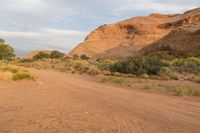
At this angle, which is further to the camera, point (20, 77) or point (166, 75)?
point (166, 75)

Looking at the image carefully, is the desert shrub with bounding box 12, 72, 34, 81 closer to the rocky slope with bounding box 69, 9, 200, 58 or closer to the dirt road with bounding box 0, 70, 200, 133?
the dirt road with bounding box 0, 70, 200, 133

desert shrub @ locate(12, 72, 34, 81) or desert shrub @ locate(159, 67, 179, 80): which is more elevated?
desert shrub @ locate(12, 72, 34, 81)

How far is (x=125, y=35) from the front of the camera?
120 metres

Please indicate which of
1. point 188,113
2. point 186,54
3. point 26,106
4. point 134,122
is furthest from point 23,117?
point 186,54

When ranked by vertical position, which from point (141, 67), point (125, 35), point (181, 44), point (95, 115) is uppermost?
point (125, 35)

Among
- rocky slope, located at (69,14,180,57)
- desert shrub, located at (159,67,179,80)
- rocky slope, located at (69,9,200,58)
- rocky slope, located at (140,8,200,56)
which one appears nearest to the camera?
desert shrub, located at (159,67,179,80)

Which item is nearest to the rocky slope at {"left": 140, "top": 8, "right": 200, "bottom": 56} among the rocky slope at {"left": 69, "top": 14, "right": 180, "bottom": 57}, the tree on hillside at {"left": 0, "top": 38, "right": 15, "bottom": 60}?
the tree on hillside at {"left": 0, "top": 38, "right": 15, "bottom": 60}

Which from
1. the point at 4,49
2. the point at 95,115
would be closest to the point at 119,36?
the point at 4,49

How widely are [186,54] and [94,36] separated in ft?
206

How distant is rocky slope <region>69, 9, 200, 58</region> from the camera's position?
109 meters

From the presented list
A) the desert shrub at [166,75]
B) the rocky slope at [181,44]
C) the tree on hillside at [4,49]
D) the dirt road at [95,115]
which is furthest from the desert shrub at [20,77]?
the tree on hillside at [4,49]

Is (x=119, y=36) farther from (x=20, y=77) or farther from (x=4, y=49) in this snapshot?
(x=20, y=77)

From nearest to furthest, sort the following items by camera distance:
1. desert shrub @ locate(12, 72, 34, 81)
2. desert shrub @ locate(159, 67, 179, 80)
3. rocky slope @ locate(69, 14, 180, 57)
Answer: desert shrub @ locate(12, 72, 34, 81) → desert shrub @ locate(159, 67, 179, 80) → rocky slope @ locate(69, 14, 180, 57)

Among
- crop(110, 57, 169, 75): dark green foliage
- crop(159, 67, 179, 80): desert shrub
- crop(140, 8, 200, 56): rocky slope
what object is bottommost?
crop(159, 67, 179, 80): desert shrub
